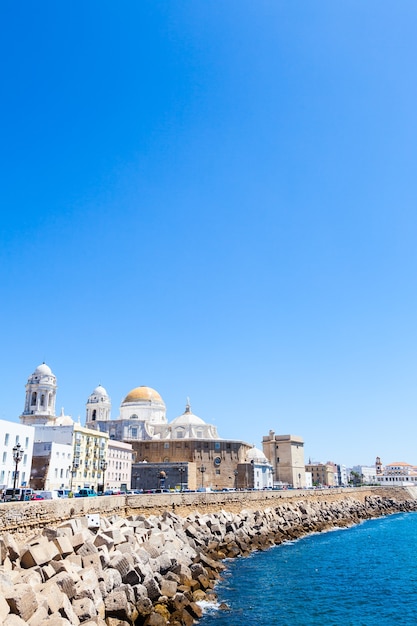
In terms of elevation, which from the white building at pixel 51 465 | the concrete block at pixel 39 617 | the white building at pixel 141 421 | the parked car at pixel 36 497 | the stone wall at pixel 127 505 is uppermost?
the white building at pixel 141 421

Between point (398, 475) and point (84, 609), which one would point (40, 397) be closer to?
point (84, 609)

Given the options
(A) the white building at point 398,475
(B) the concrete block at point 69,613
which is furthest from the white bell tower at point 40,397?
(A) the white building at point 398,475

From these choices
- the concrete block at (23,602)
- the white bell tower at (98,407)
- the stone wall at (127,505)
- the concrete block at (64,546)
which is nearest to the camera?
the concrete block at (23,602)

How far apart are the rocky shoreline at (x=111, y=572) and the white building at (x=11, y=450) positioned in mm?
14602

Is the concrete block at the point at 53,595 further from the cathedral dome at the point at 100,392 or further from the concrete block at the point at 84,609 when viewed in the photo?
the cathedral dome at the point at 100,392

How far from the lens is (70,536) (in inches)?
891

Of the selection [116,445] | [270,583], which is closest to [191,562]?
[270,583]

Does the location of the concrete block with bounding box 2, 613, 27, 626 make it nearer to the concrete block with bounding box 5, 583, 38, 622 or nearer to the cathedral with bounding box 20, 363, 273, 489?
the concrete block with bounding box 5, 583, 38, 622

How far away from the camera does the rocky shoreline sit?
52.8 feet

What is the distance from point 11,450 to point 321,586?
28.2 m

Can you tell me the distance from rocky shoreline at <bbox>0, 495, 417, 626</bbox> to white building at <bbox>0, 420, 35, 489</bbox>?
14602 mm

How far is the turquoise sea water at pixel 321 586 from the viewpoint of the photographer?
72.8 feet

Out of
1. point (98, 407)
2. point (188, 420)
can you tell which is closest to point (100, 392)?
point (98, 407)

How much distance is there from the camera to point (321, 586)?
28234 mm
